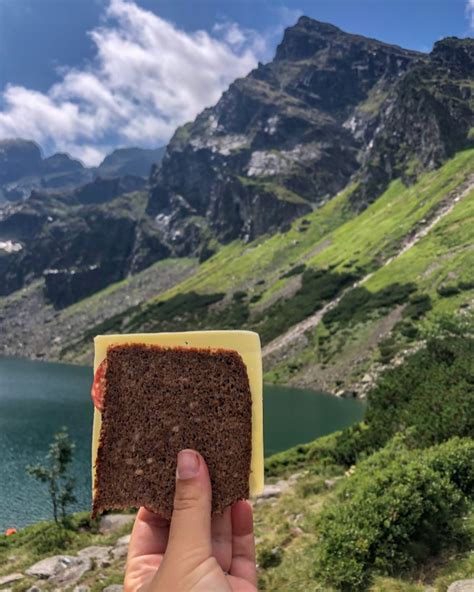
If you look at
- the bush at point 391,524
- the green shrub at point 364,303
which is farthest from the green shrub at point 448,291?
the bush at point 391,524

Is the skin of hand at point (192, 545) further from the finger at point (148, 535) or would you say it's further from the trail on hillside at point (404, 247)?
the trail on hillside at point (404, 247)

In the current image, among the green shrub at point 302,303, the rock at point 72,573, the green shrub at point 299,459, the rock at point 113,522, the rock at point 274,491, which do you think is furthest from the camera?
the green shrub at point 302,303

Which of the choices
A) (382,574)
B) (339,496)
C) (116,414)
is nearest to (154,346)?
(116,414)

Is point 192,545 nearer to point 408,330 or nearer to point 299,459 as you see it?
point 299,459

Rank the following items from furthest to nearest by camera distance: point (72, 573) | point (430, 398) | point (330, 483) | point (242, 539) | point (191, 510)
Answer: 1. point (430, 398)
2. point (330, 483)
3. point (72, 573)
4. point (242, 539)
5. point (191, 510)

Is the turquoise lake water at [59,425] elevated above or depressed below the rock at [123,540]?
below

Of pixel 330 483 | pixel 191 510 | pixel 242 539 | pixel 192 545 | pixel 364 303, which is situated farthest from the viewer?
pixel 364 303

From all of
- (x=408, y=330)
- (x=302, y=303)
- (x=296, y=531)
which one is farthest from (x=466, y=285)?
(x=296, y=531)

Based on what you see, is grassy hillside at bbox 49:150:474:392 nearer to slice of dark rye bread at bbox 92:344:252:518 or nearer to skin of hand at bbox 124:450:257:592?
skin of hand at bbox 124:450:257:592
